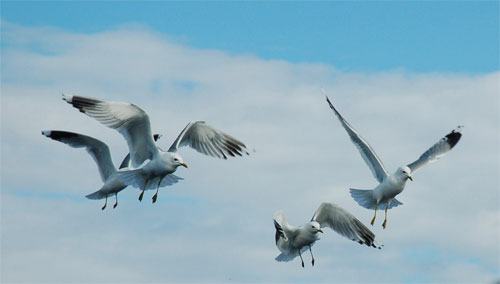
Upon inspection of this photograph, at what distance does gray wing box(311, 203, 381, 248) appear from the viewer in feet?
64.6

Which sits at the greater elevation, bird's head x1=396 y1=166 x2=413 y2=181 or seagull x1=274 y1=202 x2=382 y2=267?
bird's head x1=396 y1=166 x2=413 y2=181

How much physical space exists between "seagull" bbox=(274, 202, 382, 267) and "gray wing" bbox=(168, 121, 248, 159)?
1.91 meters

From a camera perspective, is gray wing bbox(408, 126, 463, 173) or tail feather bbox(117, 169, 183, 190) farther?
gray wing bbox(408, 126, 463, 173)

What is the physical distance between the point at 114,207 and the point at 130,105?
14.0ft

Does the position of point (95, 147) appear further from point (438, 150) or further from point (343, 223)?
point (438, 150)

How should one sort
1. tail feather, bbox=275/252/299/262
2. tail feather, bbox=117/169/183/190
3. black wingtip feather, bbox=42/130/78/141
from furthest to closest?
black wingtip feather, bbox=42/130/78/141 < tail feather, bbox=275/252/299/262 < tail feather, bbox=117/169/183/190

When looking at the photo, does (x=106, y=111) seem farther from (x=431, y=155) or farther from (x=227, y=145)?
(x=431, y=155)

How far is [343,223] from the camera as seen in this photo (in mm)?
19906

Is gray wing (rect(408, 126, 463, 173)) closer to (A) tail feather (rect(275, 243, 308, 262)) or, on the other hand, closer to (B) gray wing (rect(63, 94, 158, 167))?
(A) tail feather (rect(275, 243, 308, 262))

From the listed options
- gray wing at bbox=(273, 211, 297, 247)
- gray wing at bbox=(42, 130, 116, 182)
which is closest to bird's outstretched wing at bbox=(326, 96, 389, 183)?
gray wing at bbox=(273, 211, 297, 247)

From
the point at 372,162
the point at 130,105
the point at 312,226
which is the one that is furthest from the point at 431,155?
the point at 130,105

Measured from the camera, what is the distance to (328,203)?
1961cm

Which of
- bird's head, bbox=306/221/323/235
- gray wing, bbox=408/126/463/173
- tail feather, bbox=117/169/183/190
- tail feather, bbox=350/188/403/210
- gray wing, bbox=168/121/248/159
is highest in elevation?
gray wing, bbox=408/126/463/173

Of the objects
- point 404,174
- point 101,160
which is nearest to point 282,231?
point 404,174
